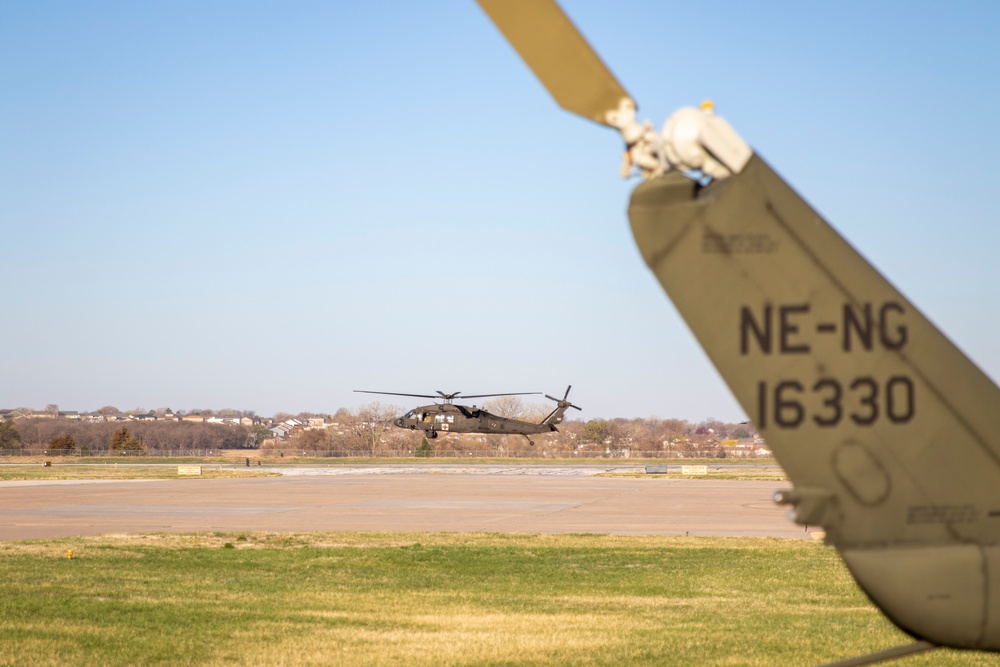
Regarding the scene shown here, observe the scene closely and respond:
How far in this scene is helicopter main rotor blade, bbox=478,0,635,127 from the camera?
304 cm

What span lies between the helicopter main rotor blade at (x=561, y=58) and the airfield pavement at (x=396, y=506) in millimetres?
16239

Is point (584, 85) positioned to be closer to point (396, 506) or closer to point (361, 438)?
point (396, 506)

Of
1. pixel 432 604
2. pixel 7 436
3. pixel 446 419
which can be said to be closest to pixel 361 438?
pixel 7 436

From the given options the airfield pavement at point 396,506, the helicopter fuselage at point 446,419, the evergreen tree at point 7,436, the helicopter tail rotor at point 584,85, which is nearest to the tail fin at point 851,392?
the helicopter tail rotor at point 584,85

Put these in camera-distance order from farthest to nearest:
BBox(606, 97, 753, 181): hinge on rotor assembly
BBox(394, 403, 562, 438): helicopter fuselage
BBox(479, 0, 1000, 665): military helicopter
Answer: BBox(394, 403, 562, 438): helicopter fuselage, BBox(479, 0, 1000, 665): military helicopter, BBox(606, 97, 753, 181): hinge on rotor assembly

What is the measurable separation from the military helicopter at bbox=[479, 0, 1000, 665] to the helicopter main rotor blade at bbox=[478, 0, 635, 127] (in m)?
0.29

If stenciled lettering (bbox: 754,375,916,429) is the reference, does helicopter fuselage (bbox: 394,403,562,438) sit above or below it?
above

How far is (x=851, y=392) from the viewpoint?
3.39 metres

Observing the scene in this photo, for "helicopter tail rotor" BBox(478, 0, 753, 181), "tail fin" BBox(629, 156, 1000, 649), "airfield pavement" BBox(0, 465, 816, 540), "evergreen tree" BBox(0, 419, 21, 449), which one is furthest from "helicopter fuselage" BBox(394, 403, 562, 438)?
"evergreen tree" BBox(0, 419, 21, 449)

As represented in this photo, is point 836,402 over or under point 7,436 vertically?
under

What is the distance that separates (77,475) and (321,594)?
5026 centimetres

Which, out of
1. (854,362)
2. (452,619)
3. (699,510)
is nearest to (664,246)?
(854,362)

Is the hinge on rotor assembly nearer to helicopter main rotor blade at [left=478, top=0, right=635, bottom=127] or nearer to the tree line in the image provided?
helicopter main rotor blade at [left=478, top=0, right=635, bottom=127]

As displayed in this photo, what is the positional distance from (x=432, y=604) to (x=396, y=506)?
21.0m
